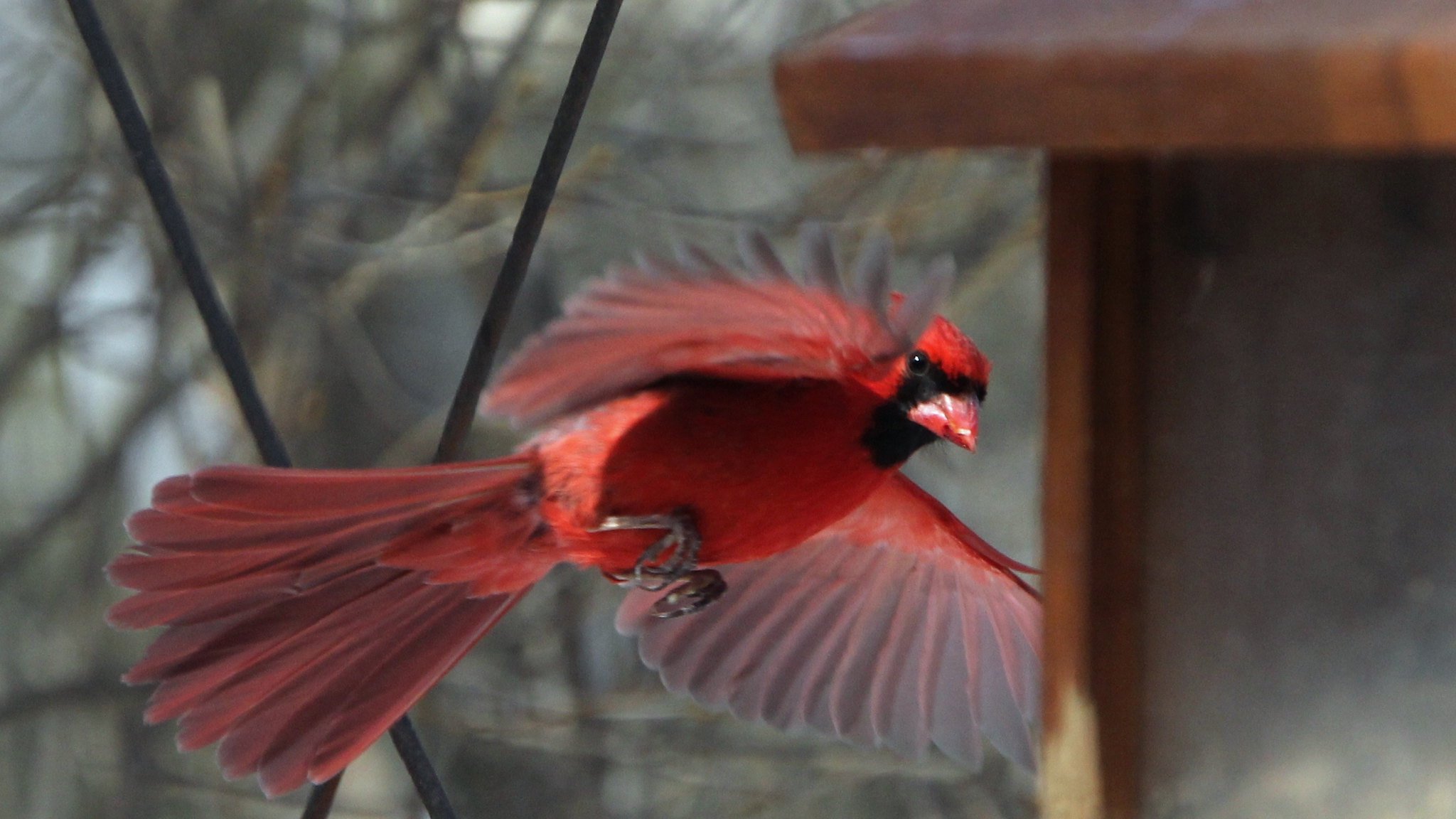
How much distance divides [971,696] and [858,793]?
2.27 m

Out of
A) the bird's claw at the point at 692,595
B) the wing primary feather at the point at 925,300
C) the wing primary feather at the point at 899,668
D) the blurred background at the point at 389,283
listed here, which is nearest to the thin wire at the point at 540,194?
the wing primary feather at the point at 925,300

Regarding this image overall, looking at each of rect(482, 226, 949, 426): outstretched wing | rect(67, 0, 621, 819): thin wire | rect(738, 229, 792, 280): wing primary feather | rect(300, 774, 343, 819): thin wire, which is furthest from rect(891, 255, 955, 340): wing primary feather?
rect(300, 774, 343, 819): thin wire

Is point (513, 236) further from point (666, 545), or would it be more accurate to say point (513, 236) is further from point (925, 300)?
point (666, 545)

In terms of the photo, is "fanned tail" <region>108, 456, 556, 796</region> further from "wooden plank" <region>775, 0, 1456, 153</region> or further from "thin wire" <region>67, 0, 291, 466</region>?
"wooden plank" <region>775, 0, 1456, 153</region>

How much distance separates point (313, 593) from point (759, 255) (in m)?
0.76

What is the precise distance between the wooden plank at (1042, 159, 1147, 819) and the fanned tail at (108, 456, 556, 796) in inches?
29.8

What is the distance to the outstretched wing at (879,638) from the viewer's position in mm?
2377

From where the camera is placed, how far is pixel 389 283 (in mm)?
4105

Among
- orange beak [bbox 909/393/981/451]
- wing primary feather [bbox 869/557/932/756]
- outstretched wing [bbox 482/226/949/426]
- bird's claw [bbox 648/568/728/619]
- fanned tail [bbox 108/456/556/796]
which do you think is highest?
outstretched wing [bbox 482/226/949/426]

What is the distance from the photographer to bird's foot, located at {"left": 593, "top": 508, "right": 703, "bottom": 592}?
6.15 ft

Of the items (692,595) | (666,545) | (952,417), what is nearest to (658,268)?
(952,417)

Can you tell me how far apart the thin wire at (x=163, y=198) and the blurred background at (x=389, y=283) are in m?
2.24

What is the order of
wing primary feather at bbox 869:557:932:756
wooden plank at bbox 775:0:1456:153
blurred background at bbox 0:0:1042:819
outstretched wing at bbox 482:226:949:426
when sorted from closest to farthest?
wooden plank at bbox 775:0:1456:153 → outstretched wing at bbox 482:226:949:426 → wing primary feather at bbox 869:557:932:756 → blurred background at bbox 0:0:1042:819

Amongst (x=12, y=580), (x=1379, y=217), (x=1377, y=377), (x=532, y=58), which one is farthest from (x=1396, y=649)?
(x=12, y=580)
